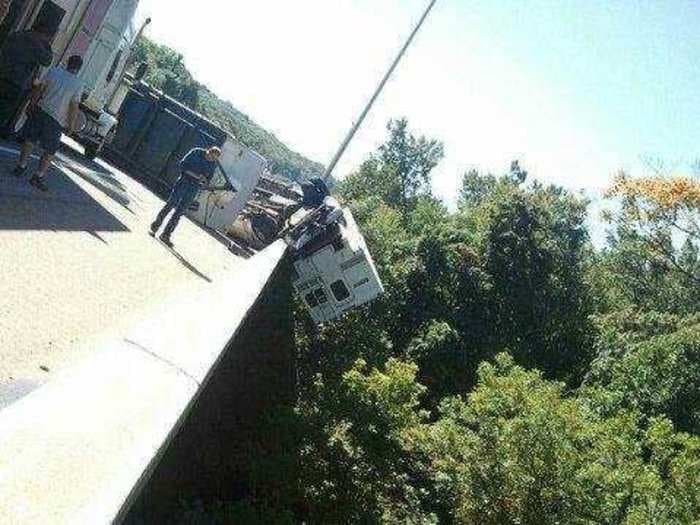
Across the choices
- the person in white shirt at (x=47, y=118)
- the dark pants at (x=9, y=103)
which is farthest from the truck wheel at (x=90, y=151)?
the person in white shirt at (x=47, y=118)

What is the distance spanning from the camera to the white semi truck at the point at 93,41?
11.1 metres

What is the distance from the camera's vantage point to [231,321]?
4.34 metres

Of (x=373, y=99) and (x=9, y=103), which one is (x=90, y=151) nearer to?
(x=9, y=103)

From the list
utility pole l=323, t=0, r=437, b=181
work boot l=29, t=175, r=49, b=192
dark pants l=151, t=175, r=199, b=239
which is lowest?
work boot l=29, t=175, r=49, b=192

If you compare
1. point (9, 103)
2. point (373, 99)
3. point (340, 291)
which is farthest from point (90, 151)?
point (373, 99)

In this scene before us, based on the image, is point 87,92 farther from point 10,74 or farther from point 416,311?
point 416,311

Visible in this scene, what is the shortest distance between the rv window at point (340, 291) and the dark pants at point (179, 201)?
4930 mm

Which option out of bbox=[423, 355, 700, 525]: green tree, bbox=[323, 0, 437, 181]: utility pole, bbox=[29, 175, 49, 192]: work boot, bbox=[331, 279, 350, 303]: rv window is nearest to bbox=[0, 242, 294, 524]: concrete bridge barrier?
bbox=[29, 175, 49, 192]: work boot

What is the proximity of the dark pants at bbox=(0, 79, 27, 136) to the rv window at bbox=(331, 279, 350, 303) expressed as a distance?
7213mm

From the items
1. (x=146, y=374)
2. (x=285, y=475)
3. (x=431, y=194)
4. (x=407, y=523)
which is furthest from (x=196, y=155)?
(x=431, y=194)

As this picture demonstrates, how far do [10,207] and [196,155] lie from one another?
460 cm

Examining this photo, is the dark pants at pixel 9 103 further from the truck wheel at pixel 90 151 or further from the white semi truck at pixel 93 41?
the truck wheel at pixel 90 151

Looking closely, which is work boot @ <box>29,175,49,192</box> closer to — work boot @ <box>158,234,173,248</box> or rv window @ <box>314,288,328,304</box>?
work boot @ <box>158,234,173,248</box>

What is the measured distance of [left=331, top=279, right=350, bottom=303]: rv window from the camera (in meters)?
14.8
